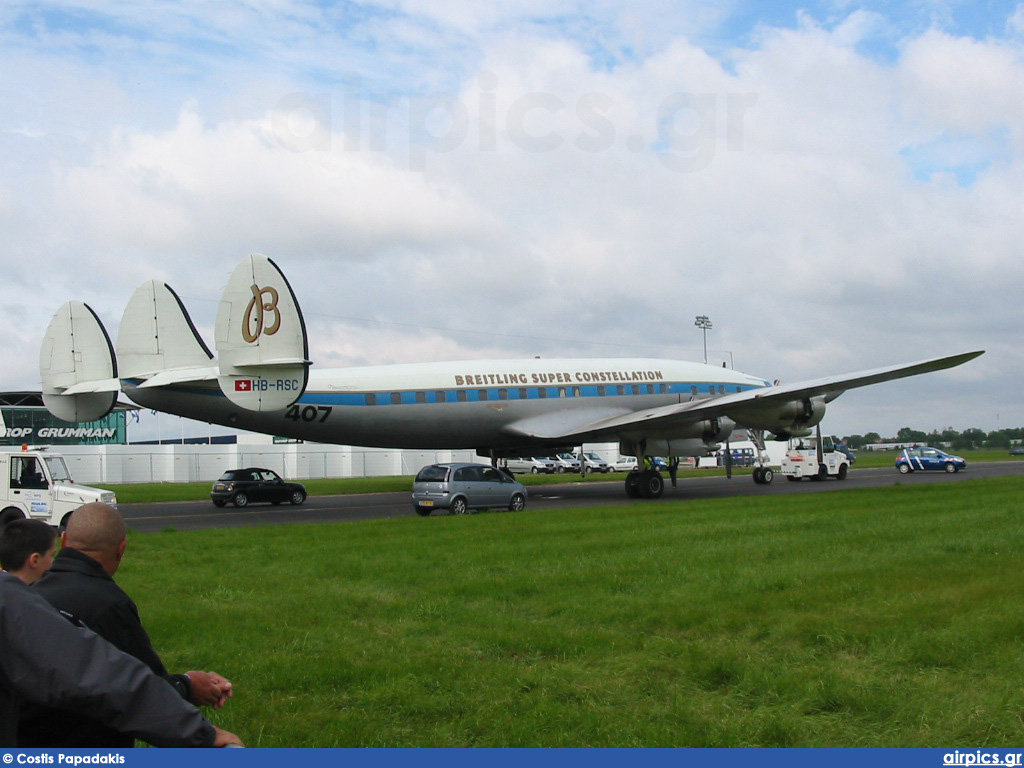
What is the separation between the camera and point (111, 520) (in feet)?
13.7

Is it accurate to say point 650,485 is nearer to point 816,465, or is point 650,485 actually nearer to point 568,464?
point 816,465

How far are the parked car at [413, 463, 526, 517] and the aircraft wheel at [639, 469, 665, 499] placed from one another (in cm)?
556

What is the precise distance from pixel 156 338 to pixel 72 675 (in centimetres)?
2454

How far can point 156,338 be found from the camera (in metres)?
25.7

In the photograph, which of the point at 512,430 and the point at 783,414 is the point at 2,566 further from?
the point at 783,414

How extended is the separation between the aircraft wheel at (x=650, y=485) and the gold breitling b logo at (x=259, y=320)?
14.5 metres

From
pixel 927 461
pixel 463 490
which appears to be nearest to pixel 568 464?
pixel 927 461

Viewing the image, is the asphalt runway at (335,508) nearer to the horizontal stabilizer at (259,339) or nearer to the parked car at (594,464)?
the horizontal stabilizer at (259,339)

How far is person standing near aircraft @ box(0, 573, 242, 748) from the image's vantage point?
2959 millimetres

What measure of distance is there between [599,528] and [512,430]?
1263 centimetres

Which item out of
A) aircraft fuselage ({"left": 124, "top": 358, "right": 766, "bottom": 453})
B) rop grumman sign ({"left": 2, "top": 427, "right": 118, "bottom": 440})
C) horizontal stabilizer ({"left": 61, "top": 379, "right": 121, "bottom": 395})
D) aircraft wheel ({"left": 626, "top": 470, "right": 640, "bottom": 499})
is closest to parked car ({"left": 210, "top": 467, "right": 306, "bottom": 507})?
aircraft fuselage ({"left": 124, "top": 358, "right": 766, "bottom": 453})

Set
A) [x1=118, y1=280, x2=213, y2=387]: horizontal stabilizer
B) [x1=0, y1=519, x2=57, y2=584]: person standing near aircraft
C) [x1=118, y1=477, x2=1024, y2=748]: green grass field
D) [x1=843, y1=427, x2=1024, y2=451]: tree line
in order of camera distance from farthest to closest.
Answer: [x1=843, y1=427, x2=1024, y2=451]: tree line → [x1=118, y1=280, x2=213, y2=387]: horizontal stabilizer → [x1=118, y1=477, x2=1024, y2=748]: green grass field → [x1=0, y1=519, x2=57, y2=584]: person standing near aircraft

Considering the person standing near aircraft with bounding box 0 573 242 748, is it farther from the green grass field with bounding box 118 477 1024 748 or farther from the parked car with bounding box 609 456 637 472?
the parked car with bounding box 609 456 637 472

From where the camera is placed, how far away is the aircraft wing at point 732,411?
29422 millimetres
